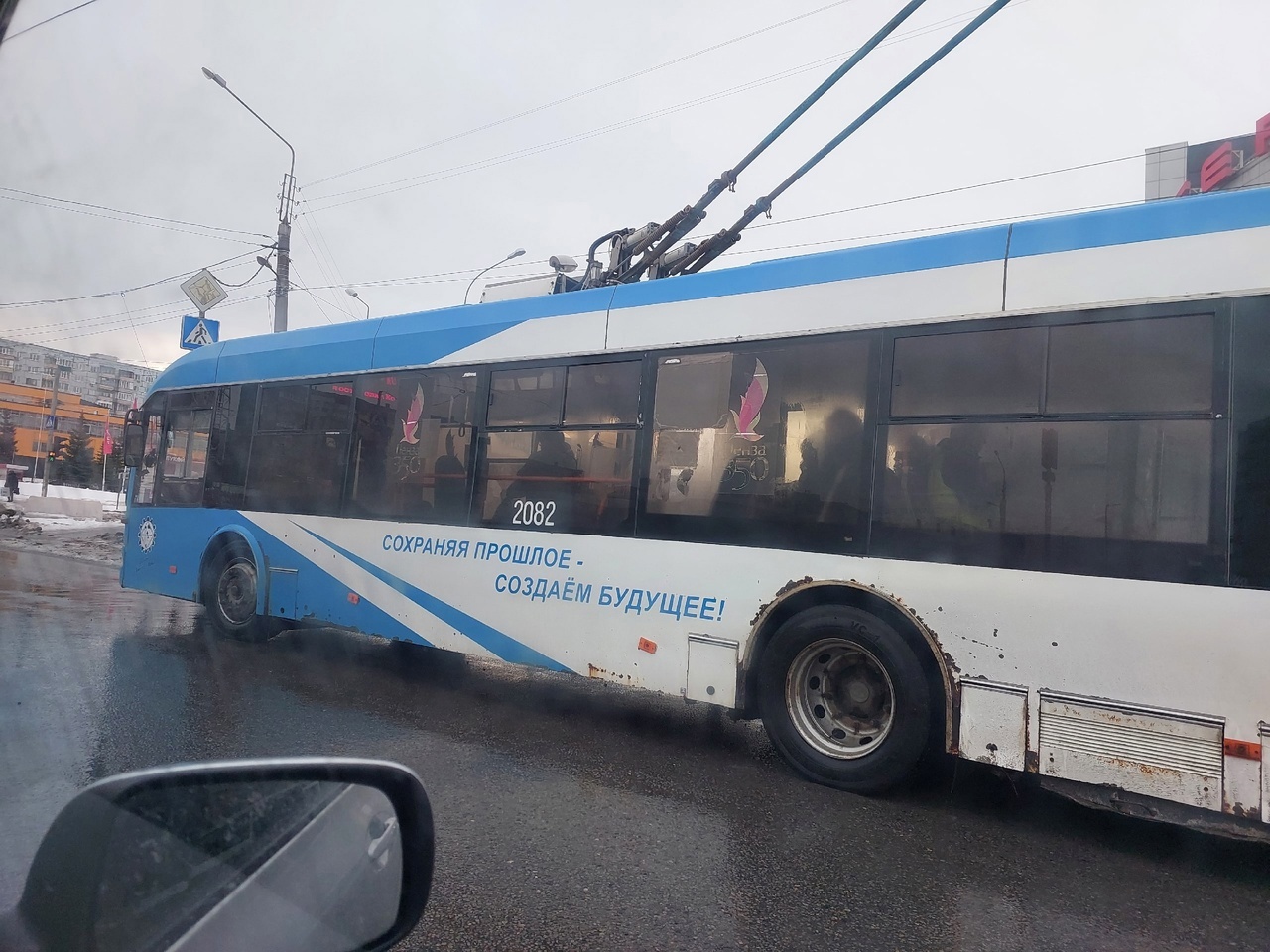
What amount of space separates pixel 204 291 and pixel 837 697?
14.8 metres

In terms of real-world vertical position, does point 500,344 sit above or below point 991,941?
above

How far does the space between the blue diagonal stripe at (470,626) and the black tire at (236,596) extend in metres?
1.76

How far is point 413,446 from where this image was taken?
7504 mm

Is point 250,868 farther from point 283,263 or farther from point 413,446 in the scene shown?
point 283,263

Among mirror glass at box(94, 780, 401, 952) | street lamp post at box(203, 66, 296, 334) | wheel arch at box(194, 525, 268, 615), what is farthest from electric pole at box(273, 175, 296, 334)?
mirror glass at box(94, 780, 401, 952)

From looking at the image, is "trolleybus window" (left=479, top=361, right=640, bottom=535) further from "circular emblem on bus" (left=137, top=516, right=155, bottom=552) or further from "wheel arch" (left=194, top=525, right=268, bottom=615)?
"circular emblem on bus" (left=137, top=516, right=155, bottom=552)

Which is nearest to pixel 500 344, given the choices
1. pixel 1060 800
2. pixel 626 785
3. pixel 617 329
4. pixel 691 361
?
pixel 617 329

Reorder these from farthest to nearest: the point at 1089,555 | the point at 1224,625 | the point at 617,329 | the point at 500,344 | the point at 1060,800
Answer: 1. the point at 500,344
2. the point at 617,329
3. the point at 1060,800
4. the point at 1089,555
5. the point at 1224,625

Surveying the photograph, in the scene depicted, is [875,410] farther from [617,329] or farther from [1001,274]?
[617,329]

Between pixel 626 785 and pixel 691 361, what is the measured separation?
2.91 meters

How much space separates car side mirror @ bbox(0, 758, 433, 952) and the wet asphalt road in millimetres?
118

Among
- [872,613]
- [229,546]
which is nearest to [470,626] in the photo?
[872,613]

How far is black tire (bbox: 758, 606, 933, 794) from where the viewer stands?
4660mm

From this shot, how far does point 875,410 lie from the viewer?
199 inches
